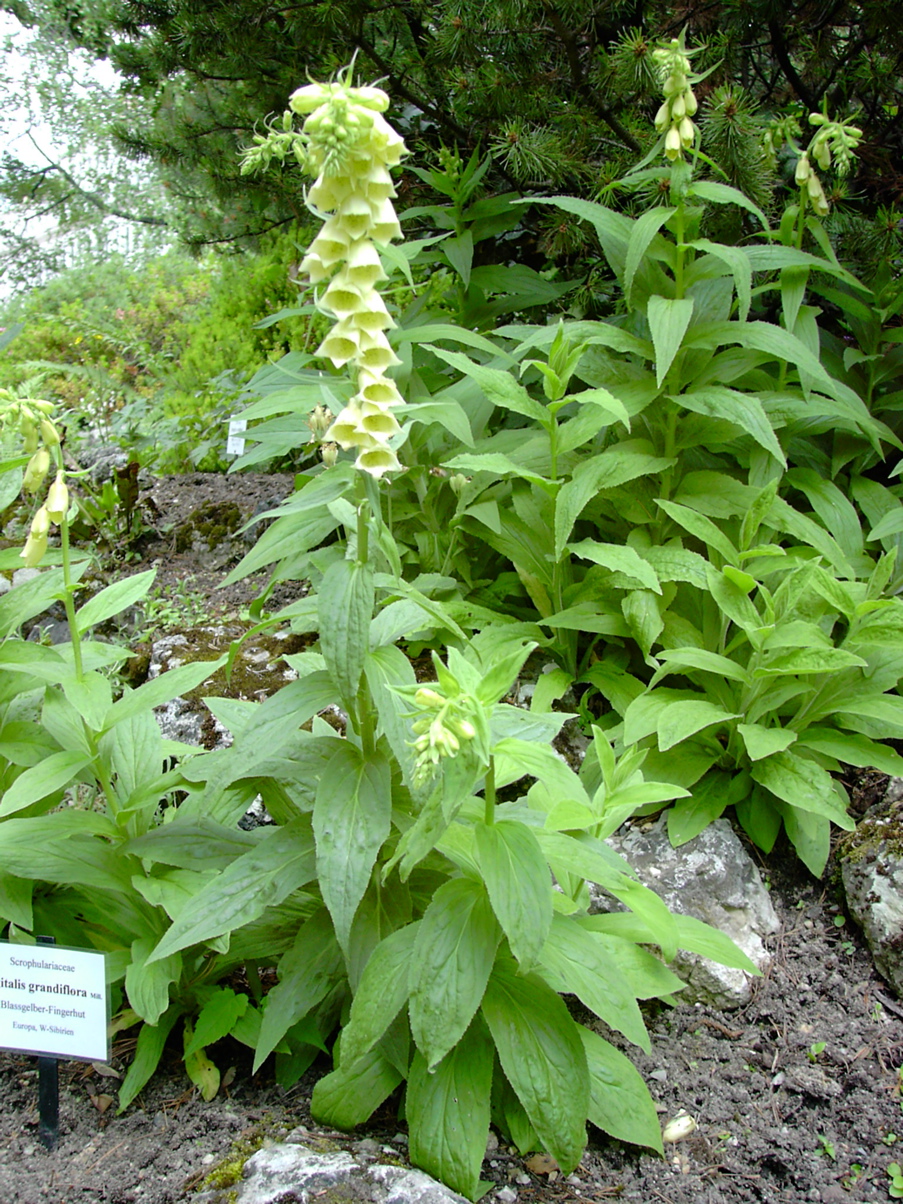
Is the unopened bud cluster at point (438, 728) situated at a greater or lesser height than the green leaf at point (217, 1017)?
greater

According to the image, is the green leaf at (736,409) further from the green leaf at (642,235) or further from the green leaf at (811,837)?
the green leaf at (811,837)

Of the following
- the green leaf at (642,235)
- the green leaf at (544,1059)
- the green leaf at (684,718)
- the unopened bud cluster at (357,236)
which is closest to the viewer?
the unopened bud cluster at (357,236)

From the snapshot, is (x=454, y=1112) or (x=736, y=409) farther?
(x=736, y=409)

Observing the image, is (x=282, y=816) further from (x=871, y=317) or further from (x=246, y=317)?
(x=246, y=317)

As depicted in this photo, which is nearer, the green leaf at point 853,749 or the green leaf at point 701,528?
the green leaf at point 853,749

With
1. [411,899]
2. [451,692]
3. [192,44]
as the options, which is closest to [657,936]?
[411,899]

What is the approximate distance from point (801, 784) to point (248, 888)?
147 cm

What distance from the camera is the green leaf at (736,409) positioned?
2.61 m

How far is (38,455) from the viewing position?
1.78 meters

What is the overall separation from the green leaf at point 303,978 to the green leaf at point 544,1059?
35cm

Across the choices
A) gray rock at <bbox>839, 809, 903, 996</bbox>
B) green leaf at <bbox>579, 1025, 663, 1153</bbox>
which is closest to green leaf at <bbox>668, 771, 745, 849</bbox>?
gray rock at <bbox>839, 809, 903, 996</bbox>

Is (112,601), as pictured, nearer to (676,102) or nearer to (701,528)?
(701,528)

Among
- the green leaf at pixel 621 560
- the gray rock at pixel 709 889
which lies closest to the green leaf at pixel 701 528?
the green leaf at pixel 621 560

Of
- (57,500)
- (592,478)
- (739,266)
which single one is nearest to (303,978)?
(57,500)
